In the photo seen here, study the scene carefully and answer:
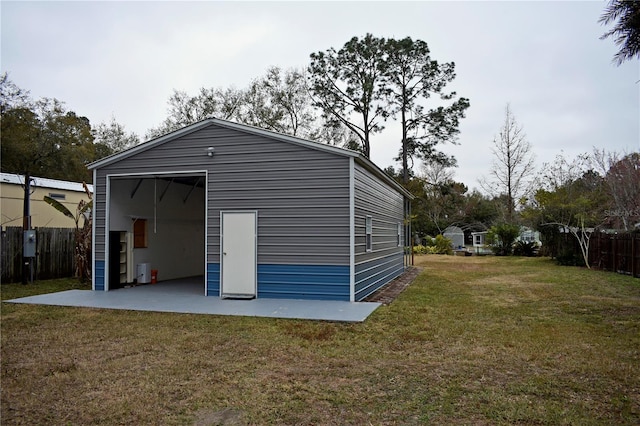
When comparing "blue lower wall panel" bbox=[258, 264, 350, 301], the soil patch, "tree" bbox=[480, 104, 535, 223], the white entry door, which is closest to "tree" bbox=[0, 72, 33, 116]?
the white entry door

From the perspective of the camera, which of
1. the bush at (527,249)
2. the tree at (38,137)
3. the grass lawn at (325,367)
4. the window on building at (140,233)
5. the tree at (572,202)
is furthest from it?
the bush at (527,249)

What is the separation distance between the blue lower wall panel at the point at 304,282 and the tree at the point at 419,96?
2010 centimetres

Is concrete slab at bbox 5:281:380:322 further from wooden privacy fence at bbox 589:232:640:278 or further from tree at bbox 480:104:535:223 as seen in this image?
tree at bbox 480:104:535:223

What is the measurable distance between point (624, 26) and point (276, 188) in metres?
6.94

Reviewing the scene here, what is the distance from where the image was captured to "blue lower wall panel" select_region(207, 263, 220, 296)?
1000 cm

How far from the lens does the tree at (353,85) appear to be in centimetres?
2864

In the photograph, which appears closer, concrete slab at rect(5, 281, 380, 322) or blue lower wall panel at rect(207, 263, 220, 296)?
concrete slab at rect(5, 281, 380, 322)

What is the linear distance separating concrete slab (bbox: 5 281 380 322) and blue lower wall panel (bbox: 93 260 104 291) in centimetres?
27

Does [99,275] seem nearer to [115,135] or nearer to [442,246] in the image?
[115,135]

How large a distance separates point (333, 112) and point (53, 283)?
64.8 ft

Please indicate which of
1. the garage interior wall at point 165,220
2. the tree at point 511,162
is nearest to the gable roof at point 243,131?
the garage interior wall at point 165,220

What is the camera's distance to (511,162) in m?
32.8

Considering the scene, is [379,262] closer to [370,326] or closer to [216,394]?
[370,326]

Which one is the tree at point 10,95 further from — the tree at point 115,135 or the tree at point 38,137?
the tree at point 115,135
